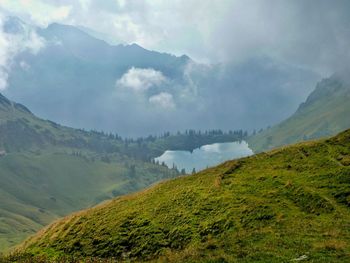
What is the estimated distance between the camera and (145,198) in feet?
174

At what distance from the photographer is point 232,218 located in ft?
139

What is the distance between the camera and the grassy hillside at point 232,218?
32438mm

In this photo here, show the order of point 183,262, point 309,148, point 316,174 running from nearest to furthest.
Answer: point 183,262 → point 316,174 → point 309,148

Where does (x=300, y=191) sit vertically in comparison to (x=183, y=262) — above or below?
above

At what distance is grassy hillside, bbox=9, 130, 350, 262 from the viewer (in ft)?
106

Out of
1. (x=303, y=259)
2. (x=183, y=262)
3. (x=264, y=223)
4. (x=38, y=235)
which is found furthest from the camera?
(x=38, y=235)

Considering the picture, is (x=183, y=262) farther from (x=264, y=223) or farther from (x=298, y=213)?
(x=298, y=213)

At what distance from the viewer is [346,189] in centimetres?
4406

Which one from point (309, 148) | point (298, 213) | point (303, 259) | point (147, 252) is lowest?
point (303, 259)

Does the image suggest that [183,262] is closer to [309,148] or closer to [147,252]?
[147,252]

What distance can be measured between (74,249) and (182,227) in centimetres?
1104

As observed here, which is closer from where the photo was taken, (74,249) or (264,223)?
(264,223)

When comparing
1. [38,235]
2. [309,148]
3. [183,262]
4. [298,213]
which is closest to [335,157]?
[309,148]

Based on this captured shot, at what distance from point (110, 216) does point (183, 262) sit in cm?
2109
